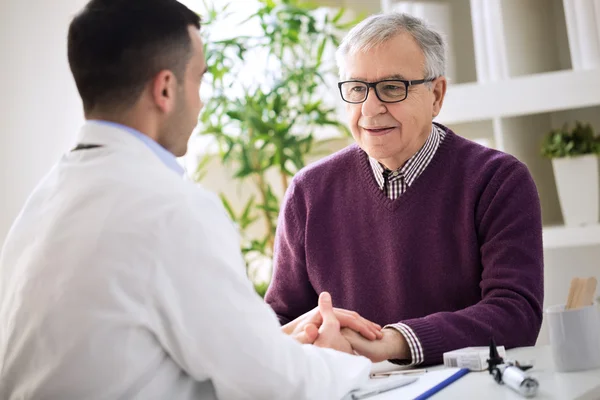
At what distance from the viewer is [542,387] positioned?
121cm

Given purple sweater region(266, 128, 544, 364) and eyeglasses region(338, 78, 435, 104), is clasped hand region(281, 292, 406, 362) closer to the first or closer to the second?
purple sweater region(266, 128, 544, 364)

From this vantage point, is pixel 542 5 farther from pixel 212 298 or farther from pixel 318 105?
pixel 212 298

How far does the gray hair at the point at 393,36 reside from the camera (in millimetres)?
1857

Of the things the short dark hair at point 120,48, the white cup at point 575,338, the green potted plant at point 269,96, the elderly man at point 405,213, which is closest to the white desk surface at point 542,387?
the white cup at point 575,338

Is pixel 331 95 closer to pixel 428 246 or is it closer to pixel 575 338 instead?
pixel 428 246

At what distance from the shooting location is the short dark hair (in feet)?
3.70

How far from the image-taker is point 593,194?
9.16 feet

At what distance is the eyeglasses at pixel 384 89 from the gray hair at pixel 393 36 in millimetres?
55

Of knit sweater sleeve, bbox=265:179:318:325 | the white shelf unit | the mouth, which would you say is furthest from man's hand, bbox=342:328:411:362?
the white shelf unit

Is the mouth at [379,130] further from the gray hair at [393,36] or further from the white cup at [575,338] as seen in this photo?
the white cup at [575,338]

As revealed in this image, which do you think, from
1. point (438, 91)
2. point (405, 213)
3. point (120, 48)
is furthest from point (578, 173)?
point (120, 48)

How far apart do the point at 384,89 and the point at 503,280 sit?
0.54 meters

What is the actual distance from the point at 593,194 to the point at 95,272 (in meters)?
2.22

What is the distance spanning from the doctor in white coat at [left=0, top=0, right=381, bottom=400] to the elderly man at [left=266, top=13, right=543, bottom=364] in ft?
2.38
